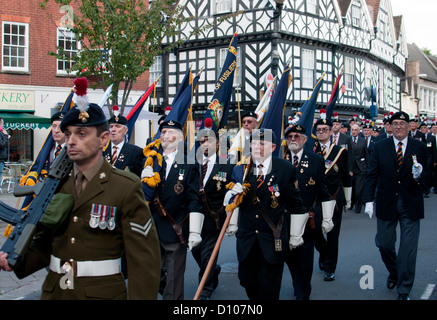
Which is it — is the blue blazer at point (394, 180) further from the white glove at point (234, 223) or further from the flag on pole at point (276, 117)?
the white glove at point (234, 223)

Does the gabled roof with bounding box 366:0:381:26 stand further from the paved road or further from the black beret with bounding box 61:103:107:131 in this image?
the black beret with bounding box 61:103:107:131

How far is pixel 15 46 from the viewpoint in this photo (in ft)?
70.1

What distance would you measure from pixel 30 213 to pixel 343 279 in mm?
5253

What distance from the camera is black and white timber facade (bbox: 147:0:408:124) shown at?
26391mm

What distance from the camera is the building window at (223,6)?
90.7 ft

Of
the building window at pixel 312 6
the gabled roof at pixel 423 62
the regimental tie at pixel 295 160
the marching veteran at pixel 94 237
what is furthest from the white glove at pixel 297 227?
the gabled roof at pixel 423 62

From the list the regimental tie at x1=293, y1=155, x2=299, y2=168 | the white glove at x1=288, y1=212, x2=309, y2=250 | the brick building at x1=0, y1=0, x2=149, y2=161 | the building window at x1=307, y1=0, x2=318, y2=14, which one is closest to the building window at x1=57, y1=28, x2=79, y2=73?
the brick building at x1=0, y1=0, x2=149, y2=161

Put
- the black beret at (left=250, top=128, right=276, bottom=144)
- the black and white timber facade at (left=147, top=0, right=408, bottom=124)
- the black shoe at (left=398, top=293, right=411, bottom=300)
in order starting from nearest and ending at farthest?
the black beret at (left=250, top=128, right=276, bottom=144), the black shoe at (left=398, top=293, right=411, bottom=300), the black and white timber facade at (left=147, top=0, right=408, bottom=124)

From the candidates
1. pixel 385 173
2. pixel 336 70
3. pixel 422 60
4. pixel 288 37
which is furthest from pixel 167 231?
pixel 422 60

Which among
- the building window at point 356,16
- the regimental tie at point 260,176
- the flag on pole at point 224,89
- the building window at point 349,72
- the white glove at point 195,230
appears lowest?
the white glove at point 195,230

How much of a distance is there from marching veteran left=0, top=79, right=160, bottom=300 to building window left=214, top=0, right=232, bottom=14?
2572 centimetres

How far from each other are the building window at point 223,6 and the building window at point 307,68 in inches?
181

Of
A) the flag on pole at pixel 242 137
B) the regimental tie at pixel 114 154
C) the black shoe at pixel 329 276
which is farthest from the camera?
the flag on pole at pixel 242 137

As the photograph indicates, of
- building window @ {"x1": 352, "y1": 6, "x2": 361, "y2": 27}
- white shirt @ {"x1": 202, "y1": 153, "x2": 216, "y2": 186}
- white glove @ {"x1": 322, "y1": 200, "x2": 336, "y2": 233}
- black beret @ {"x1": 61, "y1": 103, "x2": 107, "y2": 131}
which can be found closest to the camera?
black beret @ {"x1": 61, "y1": 103, "x2": 107, "y2": 131}
